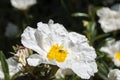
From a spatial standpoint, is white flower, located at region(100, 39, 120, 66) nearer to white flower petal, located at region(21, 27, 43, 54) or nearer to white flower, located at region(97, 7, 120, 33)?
white flower, located at region(97, 7, 120, 33)

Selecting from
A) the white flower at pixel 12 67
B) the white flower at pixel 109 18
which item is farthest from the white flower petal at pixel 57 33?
the white flower at pixel 109 18

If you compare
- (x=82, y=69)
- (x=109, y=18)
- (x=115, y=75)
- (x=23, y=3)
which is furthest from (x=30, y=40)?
(x=23, y=3)

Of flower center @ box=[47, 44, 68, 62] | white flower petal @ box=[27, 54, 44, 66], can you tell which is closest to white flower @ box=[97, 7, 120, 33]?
flower center @ box=[47, 44, 68, 62]

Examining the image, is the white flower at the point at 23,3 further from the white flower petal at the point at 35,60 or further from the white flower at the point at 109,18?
the white flower petal at the point at 35,60

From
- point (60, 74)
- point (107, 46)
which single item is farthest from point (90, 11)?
point (60, 74)


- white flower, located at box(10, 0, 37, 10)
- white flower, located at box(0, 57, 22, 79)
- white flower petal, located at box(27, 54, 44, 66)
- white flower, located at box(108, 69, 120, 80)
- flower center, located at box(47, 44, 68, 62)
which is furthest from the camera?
white flower, located at box(10, 0, 37, 10)

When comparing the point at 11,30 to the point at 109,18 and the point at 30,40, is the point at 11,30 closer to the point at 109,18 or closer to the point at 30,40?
the point at 109,18

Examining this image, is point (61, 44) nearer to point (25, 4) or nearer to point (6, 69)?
point (6, 69)
